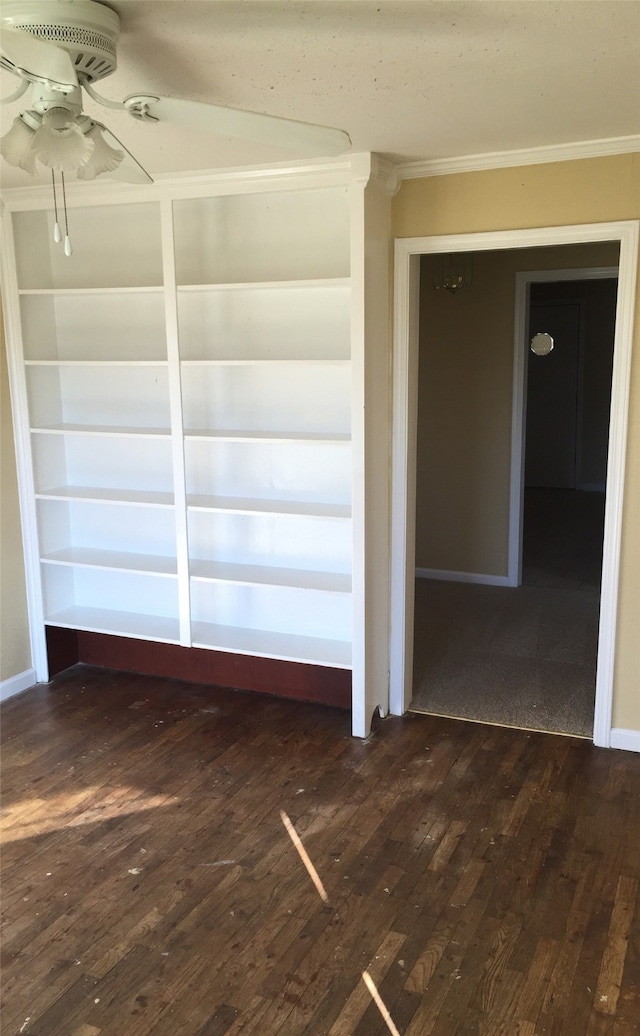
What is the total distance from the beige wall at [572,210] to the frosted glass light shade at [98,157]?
1743mm

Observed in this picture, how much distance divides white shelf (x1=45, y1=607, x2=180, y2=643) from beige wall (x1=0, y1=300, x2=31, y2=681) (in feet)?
0.55

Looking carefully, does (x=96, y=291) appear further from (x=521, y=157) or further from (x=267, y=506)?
(x=521, y=157)

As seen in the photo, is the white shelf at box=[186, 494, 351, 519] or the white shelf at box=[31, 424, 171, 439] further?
the white shelf at box=[31, 424, 171, 439]

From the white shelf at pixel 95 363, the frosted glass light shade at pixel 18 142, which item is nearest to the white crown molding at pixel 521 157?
the white shelf at pixel 95 363

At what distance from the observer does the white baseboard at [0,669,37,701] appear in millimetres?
3979

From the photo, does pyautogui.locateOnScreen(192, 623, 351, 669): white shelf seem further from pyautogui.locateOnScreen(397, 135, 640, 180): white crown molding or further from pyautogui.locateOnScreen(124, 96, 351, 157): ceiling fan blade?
pyautogui.locateOnScreen(124, 96, 351, 157): ceiling fan blade

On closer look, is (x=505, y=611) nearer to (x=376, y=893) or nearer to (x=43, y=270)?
(x=376, y=893)

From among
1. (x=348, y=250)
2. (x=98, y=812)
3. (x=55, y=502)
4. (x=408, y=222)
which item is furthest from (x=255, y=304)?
(x=98, y=812)

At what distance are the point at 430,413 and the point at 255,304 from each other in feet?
8.00

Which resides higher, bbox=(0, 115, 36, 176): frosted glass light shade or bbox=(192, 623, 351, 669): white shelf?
bbox=(0, 115, 36, 176): frosted glass light shade

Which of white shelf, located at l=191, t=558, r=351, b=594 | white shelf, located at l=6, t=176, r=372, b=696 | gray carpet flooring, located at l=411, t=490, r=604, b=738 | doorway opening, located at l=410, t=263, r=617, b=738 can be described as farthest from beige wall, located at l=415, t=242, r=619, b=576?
white shelf, located at l=191, t=558, r=351, b=594

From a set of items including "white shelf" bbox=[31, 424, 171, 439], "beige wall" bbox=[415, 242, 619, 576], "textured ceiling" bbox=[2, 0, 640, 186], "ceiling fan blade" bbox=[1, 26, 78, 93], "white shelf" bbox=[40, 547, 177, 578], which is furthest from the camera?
"beige wall" bbox=[415, 242, 619, 576]

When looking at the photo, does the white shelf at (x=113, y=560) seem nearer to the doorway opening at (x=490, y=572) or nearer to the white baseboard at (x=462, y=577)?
the doorway opening at (x=490, y=572)

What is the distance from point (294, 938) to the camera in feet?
7.66
